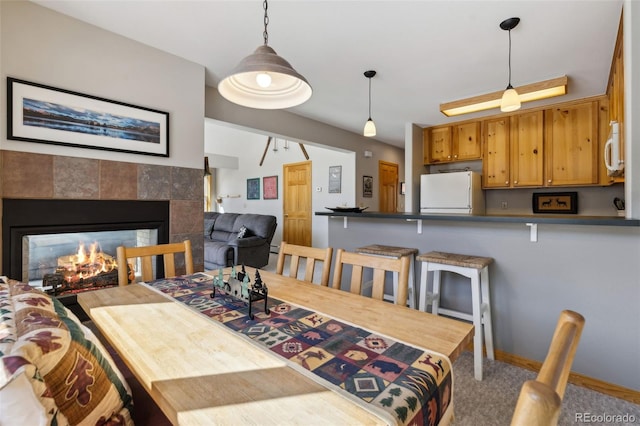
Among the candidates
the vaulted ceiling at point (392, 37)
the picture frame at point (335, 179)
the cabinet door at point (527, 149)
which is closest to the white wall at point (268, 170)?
the picture frame at point (335, 179)

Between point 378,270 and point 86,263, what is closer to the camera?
point 378,270

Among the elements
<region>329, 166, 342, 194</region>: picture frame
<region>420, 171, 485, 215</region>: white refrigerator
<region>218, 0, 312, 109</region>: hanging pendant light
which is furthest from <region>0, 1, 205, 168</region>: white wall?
<region>329, 166, 342, 194</region>: picture frame

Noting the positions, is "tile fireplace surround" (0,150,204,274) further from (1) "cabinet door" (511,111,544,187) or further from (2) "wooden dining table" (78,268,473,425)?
(1) "cabinet door" (511,111,544,187)

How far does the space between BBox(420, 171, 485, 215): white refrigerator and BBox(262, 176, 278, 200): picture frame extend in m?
3.70

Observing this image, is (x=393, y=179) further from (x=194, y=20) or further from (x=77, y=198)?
(x=77, y=198)

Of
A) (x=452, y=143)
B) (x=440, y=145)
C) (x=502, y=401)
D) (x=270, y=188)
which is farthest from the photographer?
(x=270, y=188)

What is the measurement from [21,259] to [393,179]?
20.3 ft

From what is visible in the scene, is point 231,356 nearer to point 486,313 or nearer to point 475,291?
point 475,291

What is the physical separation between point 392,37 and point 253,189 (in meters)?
5.95

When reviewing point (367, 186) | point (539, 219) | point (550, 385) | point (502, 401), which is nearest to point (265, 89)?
Result: point (550, 385)

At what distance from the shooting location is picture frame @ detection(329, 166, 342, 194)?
6055 millimetres

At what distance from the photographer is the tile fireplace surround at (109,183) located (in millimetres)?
2035

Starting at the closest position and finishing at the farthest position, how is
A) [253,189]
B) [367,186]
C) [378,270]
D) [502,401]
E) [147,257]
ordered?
[378,270]
[502,401]
[147,257]
[367,186]
[253,189]

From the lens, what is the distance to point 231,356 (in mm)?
857
